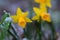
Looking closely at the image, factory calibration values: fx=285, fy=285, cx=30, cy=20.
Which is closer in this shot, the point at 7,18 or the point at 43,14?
the point at 7,18

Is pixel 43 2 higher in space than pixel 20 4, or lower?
higher

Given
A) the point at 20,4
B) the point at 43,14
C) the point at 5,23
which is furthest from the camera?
the point at 20,4

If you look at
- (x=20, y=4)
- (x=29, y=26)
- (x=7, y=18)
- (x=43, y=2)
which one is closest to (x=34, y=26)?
(x=29, y=26)

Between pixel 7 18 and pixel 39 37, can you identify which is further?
pixel 39 37

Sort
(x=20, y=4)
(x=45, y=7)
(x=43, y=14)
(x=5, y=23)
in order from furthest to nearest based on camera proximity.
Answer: (x=20, y=4) < (x=45, y=7) < (x=43, y=14) < (x=5, y=23)

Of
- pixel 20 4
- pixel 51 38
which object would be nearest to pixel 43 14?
pixel 51 38

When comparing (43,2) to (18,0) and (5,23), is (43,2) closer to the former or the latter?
(5,23)

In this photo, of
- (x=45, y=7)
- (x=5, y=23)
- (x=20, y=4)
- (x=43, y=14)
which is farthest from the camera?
(x=20, y=4)

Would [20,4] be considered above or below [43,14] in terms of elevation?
below

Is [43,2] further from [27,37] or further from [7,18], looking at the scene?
[7,18]
